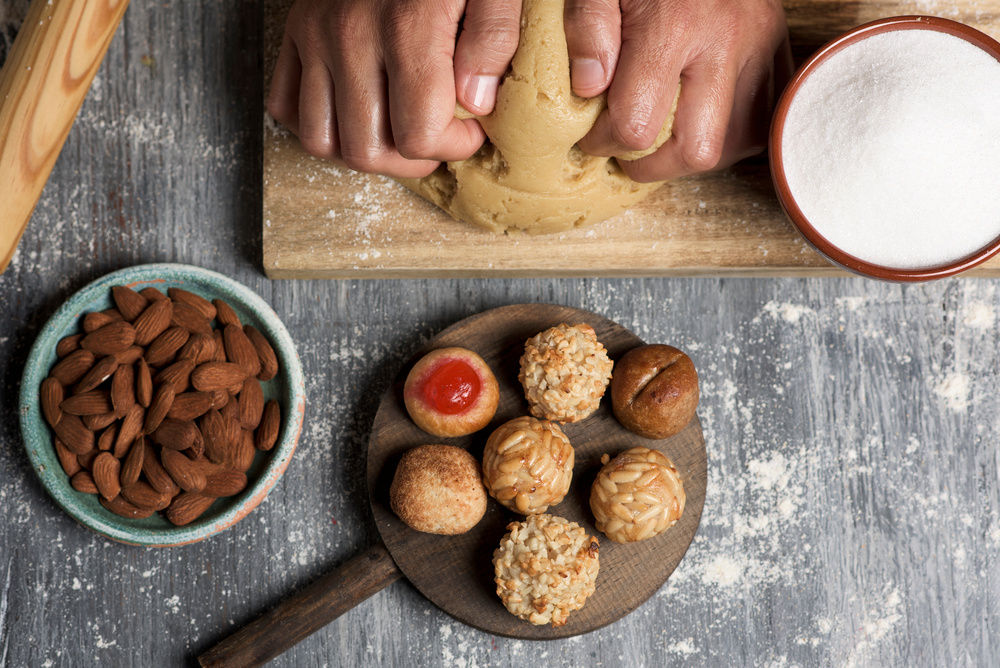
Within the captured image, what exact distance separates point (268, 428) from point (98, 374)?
0.27m

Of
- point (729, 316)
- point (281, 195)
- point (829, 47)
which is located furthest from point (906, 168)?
point (281, 195)

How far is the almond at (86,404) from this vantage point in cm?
107

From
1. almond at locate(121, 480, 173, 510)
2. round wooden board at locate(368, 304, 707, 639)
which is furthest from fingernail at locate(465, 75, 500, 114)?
almond at locate(121, 480, 173, 510)

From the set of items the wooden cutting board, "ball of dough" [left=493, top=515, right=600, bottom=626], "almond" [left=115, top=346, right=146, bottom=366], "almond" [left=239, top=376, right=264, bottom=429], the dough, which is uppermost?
the dough

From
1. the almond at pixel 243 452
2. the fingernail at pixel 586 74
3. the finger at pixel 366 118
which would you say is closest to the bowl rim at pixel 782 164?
the fingernail at pixel 586 74

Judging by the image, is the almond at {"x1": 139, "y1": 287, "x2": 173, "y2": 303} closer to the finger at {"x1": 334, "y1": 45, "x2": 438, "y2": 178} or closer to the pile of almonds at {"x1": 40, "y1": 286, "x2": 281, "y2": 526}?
the pile of almonds at {"x1": 40, "y1": 286, "x2": 281, "y2": 526}

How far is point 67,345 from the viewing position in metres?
1.10

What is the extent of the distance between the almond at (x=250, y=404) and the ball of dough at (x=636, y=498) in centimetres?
55

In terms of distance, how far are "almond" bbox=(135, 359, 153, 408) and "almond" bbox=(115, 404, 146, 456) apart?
0.05 feet

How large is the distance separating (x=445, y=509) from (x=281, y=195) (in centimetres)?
57

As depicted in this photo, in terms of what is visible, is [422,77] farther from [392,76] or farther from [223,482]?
[223,482]

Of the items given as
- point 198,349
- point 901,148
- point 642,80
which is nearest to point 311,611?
point 198,349

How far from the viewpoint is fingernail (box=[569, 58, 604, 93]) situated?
897 millimetres

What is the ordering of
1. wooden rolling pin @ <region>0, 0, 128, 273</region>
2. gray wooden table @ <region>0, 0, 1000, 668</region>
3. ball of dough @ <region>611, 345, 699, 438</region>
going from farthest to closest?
gray wooden table @ <region>0, 0, 1000, 668</region>, ball of dough @ <region>611, 345, 699, 438</region>, wooden rolling pin @ <region>0, 0, 128, 273</region>
